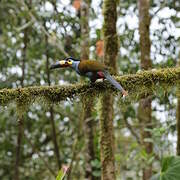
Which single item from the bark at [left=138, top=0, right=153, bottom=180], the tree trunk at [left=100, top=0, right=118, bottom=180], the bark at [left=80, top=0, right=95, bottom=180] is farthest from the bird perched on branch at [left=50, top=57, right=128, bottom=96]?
the bark at [left=80, top=0, right=95, bottom=180]

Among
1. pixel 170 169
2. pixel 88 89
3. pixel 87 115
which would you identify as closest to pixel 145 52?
pixel 87 115

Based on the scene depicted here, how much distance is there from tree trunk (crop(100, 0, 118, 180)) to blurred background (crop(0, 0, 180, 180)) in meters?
0.53

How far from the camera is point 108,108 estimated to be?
285cm

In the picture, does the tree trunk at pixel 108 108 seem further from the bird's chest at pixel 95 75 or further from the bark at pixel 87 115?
the bark at pixel 87 115

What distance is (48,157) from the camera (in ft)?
19.8

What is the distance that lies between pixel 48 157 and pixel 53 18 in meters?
2.56

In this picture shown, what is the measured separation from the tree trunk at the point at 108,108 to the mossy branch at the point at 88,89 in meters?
0.47

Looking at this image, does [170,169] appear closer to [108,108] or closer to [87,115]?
[108,108]

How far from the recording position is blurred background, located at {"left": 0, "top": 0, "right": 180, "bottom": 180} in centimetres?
421

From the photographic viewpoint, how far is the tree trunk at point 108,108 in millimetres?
2803

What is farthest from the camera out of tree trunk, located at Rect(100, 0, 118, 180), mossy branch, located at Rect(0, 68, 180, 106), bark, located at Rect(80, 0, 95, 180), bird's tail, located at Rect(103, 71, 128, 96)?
bark, located at Rect(80, 0, 95, 180)

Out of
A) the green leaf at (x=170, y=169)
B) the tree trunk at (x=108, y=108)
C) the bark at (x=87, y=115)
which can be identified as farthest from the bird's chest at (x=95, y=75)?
the bark at (x=87, y=115)

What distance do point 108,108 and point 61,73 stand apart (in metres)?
2.26

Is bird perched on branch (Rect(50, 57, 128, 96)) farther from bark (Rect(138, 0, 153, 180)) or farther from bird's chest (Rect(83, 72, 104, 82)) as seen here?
→ bark (Rect(138, 0, 153, 180))
